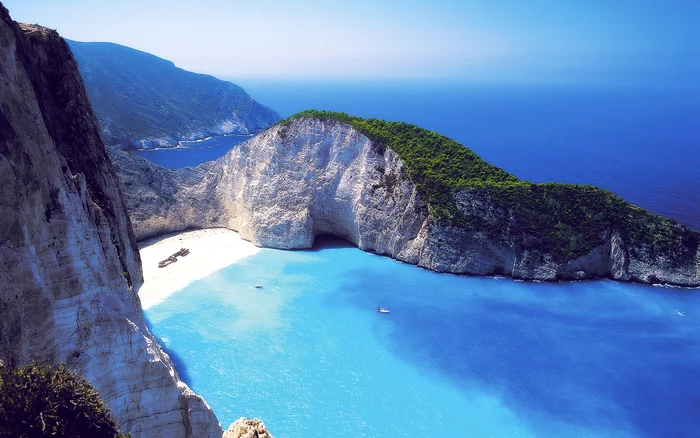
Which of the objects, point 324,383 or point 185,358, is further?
point 185,358

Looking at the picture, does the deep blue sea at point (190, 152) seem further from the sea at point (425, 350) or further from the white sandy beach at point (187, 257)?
the sea at point (425, 350)

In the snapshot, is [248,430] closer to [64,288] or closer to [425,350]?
[64,288]

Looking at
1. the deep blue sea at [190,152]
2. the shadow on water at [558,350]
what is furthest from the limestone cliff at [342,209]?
the deep blue sea at [190,152]

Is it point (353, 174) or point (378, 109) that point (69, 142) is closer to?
point (353, 174)

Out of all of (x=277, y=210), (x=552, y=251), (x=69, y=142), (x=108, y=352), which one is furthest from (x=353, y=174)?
(x=108, y=352)

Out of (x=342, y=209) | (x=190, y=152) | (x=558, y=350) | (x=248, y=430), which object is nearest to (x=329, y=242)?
(x=342, y=209)

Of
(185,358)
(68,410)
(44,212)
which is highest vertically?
(44,212)
